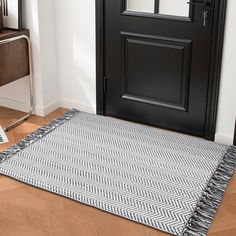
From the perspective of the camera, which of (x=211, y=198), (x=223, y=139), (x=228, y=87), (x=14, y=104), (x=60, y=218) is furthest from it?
(x=14, y=104)

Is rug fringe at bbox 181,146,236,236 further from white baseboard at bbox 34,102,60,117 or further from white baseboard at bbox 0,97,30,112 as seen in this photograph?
white baseboard at bbox 0,97,30,112

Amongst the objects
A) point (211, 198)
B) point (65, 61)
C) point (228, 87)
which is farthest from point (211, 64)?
point (65, 61)

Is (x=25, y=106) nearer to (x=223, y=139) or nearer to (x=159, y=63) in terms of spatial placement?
(x=159, y=63)

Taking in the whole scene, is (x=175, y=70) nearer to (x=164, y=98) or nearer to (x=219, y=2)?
(x=164, y=98)

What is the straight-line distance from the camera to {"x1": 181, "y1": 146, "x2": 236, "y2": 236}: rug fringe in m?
2.29

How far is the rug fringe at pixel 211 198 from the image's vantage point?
2295 mm

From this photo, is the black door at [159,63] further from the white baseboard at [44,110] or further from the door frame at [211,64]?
the white baseboard at [44,110]

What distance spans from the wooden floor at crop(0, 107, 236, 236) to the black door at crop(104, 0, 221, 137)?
0.76 metres

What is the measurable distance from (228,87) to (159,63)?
1.67 feet

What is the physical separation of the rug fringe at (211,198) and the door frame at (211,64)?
0.86 ft

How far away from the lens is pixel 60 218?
7.76 ft

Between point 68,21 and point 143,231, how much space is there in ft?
5.83

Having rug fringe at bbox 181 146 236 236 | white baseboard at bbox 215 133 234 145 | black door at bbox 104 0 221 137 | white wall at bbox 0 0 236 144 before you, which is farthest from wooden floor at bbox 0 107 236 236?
white wall at bbox 0 0 236 144

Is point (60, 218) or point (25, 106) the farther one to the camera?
point (25, 106)
